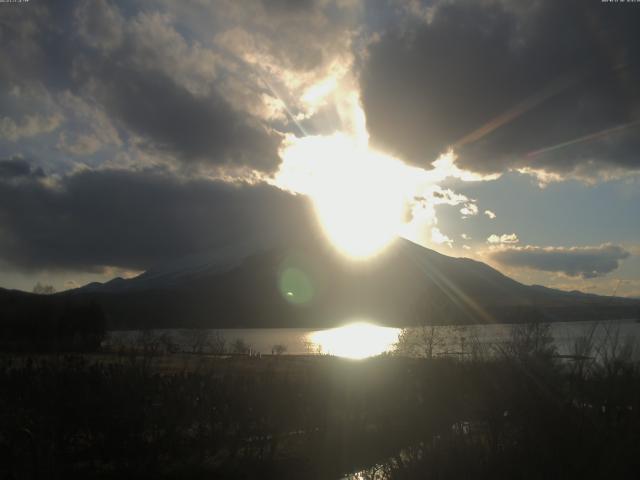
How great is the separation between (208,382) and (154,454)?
1.96 meters

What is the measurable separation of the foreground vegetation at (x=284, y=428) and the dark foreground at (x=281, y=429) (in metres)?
0.03

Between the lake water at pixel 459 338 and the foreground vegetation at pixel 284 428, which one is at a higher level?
the lake water at pixel 459 338

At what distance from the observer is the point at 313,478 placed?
→ 12539 millimetres

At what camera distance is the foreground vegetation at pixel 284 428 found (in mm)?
9086

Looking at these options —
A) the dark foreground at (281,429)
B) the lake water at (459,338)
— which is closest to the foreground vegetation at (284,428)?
the dark foreground at (281,429)

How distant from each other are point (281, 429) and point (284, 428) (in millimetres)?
426

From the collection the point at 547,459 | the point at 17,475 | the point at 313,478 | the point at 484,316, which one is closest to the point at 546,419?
the point at 547,459

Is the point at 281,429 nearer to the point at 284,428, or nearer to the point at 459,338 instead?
the point at 284,428

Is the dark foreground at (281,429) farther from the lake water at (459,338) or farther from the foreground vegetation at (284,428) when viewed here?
the lake water at (459,338)

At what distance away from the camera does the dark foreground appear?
9078 millimetres

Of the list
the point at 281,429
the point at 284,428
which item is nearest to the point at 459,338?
the point at 284,428

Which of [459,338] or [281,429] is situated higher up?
[459,338]

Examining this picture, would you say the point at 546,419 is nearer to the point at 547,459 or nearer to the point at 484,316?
the point at 547,459

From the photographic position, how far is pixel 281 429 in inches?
506
